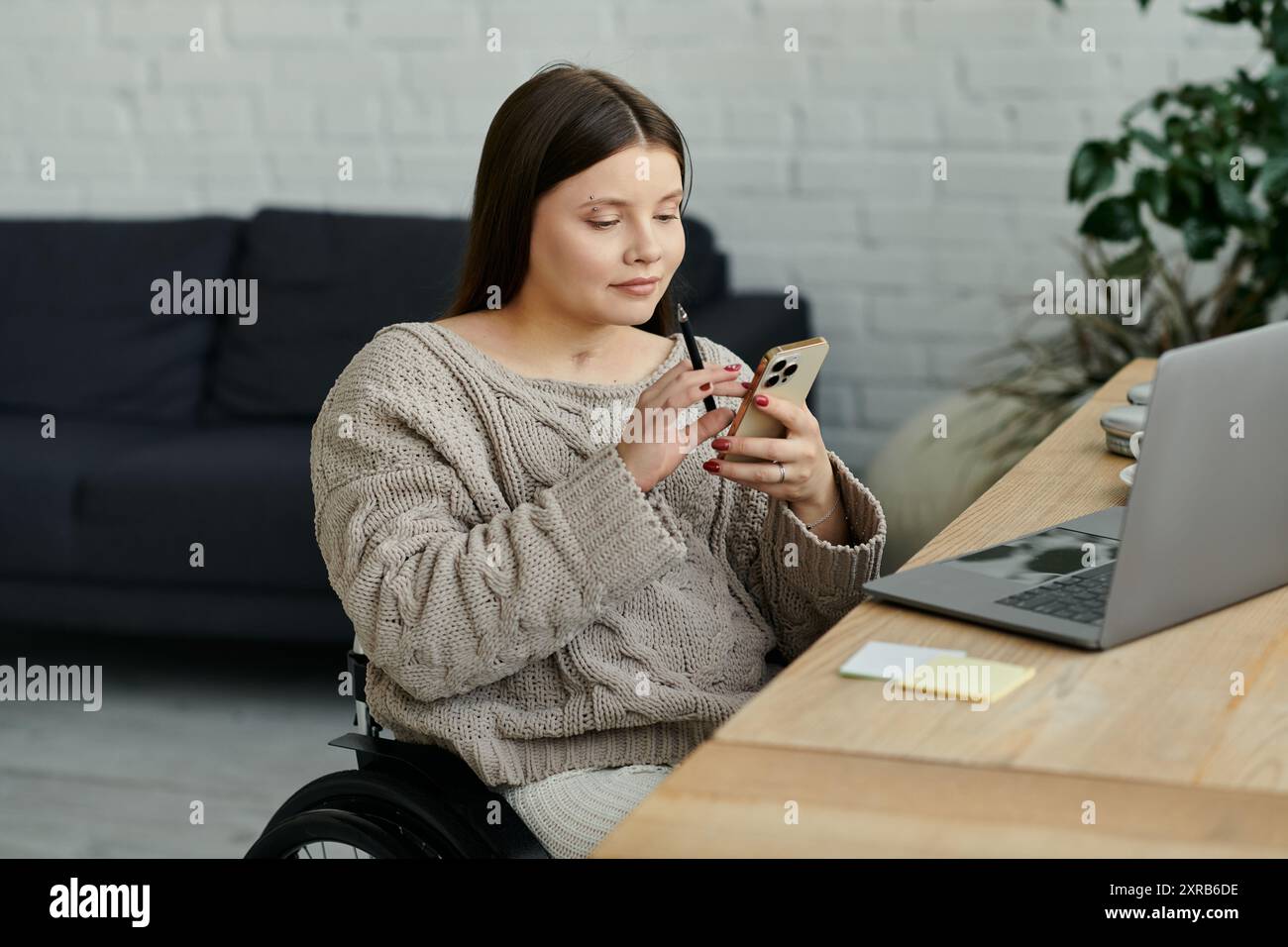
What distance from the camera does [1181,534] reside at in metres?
1.00

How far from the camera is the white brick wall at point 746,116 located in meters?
2.94

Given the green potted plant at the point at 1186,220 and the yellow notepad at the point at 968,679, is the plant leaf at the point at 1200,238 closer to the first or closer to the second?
the green potted plant at the point at 1186,220

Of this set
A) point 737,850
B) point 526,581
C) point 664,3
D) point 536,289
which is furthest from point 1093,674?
point 664,3

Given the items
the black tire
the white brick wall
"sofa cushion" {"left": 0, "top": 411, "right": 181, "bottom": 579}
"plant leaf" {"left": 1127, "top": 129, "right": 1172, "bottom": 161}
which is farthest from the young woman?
the white brick wall

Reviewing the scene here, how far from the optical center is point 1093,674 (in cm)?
97

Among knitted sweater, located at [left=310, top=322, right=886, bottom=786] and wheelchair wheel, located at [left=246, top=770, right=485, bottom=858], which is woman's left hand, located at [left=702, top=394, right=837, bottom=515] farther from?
wheelchair wheel, located at [left=246, top=770, right=485, bottom=858]

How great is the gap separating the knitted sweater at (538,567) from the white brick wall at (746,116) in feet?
5.79

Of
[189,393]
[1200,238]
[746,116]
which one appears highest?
[746,116]

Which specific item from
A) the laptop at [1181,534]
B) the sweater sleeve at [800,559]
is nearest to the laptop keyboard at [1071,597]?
the laptop at [1181,534]

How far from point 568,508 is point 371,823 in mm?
288

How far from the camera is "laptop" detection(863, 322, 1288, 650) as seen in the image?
3.11 ft

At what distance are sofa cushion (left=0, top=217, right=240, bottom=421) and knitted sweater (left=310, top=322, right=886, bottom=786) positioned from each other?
6.18ft

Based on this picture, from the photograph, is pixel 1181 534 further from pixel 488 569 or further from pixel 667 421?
pixel 488 569

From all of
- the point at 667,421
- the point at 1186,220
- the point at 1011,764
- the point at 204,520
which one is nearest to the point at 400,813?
the point at 667,421
